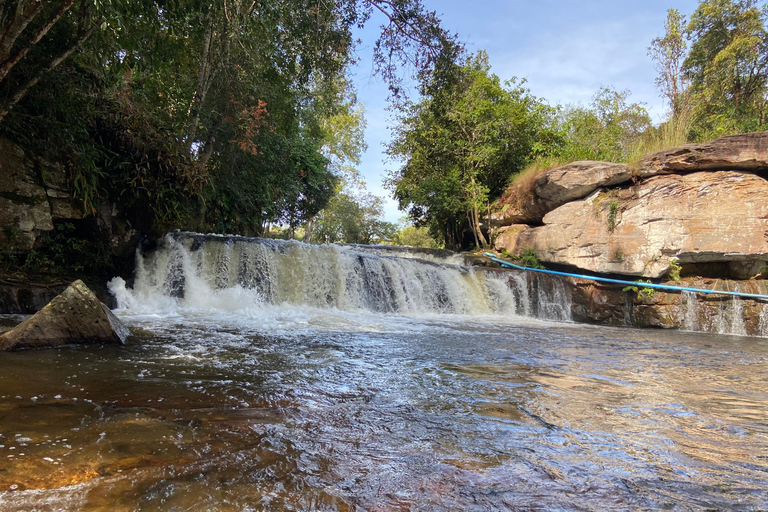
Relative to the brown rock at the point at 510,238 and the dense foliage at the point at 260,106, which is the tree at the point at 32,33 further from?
the brown rock at the point at 510,238

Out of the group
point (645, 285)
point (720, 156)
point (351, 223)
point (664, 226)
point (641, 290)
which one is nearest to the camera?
point (720, 156)

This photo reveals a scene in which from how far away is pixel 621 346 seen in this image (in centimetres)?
647

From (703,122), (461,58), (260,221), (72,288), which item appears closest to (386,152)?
(260,221)

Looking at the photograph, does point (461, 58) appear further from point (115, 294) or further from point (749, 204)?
point (749, 204)

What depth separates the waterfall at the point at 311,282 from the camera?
26.0 feet

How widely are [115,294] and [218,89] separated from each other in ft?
16.9

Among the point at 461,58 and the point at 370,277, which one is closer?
the point at 461,58

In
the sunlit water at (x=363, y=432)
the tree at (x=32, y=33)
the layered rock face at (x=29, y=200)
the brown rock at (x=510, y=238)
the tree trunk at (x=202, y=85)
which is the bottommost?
the sunlit water at (x=363, y=432)

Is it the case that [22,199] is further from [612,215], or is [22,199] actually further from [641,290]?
[641,290]

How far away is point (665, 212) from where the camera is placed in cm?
1082

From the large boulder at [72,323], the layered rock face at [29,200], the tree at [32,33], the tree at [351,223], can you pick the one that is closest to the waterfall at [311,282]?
the layered rock face at [29,200]

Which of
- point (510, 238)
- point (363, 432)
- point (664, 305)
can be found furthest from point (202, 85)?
point (664, 305)

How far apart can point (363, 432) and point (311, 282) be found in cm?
710

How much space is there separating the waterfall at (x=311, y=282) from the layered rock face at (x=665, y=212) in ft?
5.69
